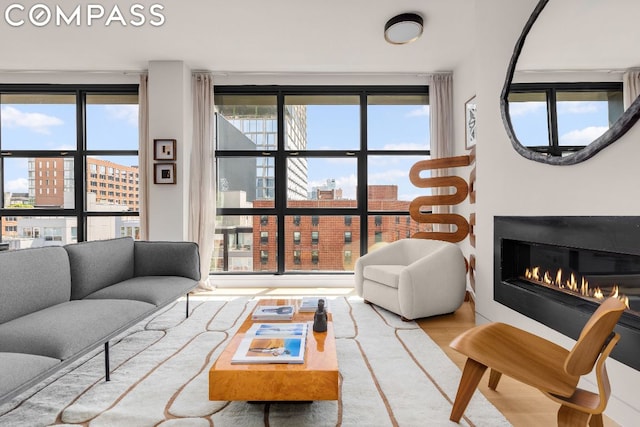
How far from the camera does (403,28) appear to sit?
3432 millimetres

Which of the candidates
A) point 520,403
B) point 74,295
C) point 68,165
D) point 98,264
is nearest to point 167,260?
point 98,264

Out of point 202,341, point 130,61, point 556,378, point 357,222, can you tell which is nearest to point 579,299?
point 556,378

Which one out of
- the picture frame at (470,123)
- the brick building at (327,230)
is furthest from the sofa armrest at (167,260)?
the picture frame at (470,123)

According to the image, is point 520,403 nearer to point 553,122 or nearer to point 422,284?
point 422,284

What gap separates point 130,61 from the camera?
168 inches

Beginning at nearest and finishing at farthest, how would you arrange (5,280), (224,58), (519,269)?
(5,280)
(519,269)
(224,58)

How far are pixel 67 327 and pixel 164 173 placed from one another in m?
2.85

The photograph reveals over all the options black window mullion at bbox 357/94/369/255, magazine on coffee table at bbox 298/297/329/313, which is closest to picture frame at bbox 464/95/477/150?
black window mullion at bbox 357/94/369/255

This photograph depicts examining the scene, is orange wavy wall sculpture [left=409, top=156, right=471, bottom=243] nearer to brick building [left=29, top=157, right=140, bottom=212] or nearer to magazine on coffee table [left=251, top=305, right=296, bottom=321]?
magazine on coffee table [left=251, top=305, right=296, bottom=321]

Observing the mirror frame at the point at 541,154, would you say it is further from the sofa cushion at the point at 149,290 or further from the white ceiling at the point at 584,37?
the sofa cushion at the point at 149,290

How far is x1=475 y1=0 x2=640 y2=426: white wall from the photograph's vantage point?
1566 millimetres

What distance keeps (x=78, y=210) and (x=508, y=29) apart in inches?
203

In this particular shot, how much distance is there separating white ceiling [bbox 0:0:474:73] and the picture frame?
0.57 meters

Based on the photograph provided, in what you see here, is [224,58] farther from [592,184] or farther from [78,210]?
[592,184]
